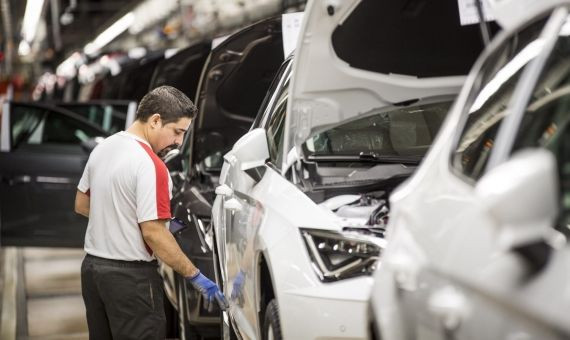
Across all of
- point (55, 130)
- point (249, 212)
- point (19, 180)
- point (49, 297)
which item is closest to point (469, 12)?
point (249, 212)

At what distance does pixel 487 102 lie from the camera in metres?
4.41

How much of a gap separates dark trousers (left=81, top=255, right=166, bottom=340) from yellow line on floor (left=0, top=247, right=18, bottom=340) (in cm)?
314

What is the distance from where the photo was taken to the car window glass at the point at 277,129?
229 inches

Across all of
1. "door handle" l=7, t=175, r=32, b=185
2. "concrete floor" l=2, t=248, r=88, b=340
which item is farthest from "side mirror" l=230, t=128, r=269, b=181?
"door handle" l=7, t=175, r=32, b=185

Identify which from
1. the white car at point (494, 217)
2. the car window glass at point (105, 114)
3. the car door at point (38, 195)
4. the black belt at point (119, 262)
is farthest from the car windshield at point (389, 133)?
the car window glass at point (105, 114)

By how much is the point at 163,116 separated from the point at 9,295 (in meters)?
5.89

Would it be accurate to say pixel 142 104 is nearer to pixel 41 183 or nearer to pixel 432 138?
pixel 432 138

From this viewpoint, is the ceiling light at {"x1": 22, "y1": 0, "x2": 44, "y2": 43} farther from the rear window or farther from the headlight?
the headlight

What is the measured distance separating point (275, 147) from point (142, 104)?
83cm

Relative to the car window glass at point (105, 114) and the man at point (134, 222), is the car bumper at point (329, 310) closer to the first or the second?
the man at point (134, 222)

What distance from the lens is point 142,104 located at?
5.39 meters

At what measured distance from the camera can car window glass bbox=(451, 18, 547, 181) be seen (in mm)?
3527

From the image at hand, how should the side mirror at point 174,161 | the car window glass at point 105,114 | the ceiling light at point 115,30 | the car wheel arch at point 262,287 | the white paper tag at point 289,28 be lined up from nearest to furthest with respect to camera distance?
the car wheel arch at point 262,287
the white paper tag at point 289,28
the side mirror at point 174,161
the car window glass at point 105,114
the ceiling light at point 115,30

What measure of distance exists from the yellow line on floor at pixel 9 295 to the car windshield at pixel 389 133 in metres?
3.61
